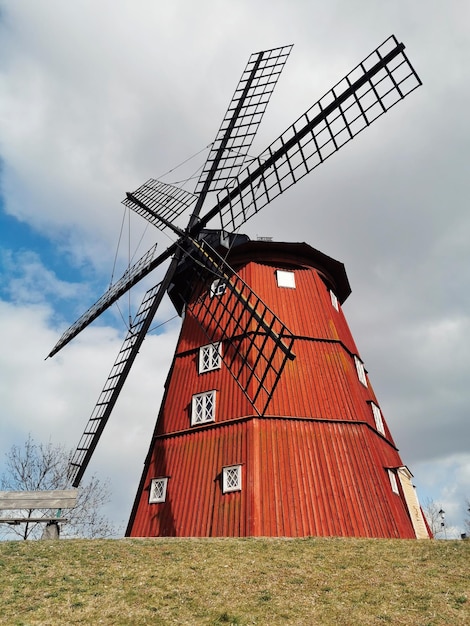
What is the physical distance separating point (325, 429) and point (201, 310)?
737 centimetres

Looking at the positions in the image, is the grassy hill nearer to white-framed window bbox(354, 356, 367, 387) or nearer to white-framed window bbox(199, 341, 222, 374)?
white-framed window bbox(199, 341, 222, 374)

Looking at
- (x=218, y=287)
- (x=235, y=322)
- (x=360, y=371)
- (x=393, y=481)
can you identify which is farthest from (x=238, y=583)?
(x=218, y=287)

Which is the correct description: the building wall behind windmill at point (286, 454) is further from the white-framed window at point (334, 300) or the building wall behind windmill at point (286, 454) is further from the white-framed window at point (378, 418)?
the white-framed window at point (334, 300)

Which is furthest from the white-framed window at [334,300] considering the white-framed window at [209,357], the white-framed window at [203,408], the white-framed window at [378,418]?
the white-framed window at [203,408]

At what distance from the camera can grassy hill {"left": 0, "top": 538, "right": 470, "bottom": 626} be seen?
7.54m

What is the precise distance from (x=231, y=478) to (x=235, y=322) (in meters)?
5.67

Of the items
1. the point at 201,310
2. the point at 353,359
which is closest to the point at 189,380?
the point at 201,310

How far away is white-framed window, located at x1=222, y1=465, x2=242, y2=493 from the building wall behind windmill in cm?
14

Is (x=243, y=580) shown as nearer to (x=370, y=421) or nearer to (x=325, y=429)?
(x=325, y=429)

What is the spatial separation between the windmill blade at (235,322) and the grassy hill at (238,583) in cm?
539

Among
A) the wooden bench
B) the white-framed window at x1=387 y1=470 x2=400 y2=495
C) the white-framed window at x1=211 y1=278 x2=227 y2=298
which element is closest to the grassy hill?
the wooden bench

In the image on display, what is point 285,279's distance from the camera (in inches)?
754

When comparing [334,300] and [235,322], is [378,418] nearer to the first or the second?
[334,300]

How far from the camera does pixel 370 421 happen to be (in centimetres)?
1677
